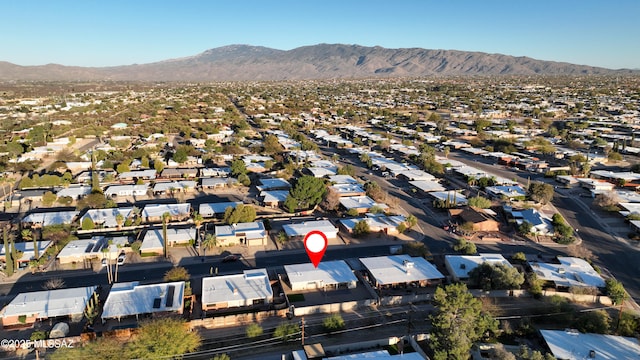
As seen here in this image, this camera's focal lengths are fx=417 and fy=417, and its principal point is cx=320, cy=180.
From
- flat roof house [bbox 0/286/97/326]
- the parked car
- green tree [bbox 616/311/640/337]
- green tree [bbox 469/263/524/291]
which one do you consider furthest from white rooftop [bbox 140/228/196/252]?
green tree [bbox 616/311/640/337]

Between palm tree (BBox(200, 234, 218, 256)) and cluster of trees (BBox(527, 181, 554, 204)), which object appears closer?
palm tree (BBox(200, 234, 218, 256))

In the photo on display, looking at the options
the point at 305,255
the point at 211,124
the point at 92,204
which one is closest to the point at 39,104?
the point at 211,124

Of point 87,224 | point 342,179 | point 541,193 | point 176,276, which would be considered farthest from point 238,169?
point 541,193

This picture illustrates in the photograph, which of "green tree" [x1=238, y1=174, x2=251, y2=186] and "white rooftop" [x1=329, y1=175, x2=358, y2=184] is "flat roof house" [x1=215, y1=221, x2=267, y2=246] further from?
"white rooftop" [x1=329, y1=175, x2=358, y2=184]

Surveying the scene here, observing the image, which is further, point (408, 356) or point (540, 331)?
point (540, 331)

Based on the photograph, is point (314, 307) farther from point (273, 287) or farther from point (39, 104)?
point (39, 104)

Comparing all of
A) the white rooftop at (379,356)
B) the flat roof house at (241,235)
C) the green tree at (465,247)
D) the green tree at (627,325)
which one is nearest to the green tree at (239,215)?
the flat roof house at (241,235)
